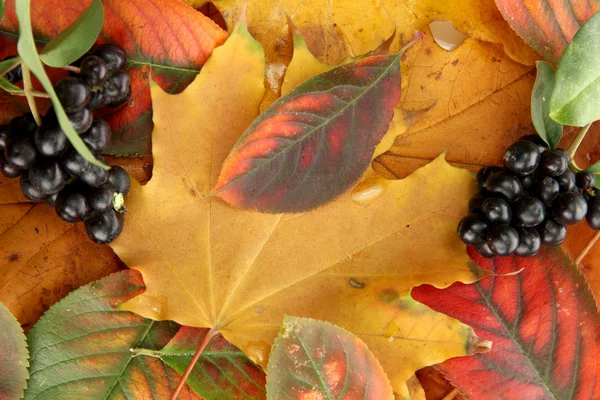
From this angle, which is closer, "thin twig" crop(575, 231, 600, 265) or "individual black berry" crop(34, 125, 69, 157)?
"individual black berry" crop(34, 125, 69, 157)

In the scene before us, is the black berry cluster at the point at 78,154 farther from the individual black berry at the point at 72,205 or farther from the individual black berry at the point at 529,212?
the individual black berry at the point at 529,212

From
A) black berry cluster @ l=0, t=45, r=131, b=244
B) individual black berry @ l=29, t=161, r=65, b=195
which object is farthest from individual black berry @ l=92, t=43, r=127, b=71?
individual black berry @ l=29, t=161, r=65, b=195

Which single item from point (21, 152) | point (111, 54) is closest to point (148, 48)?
point (111, 54)

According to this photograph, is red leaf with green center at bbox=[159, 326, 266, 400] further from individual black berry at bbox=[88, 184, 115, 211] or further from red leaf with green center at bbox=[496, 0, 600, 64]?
red leaf with green center at bbox=[496, 0, 600, 64]

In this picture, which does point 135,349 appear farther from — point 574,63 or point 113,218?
point 574,63

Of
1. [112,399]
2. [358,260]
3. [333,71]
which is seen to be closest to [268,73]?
[333,71]

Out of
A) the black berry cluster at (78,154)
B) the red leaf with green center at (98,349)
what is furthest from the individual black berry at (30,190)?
the red leaf with green center at (98,349)
